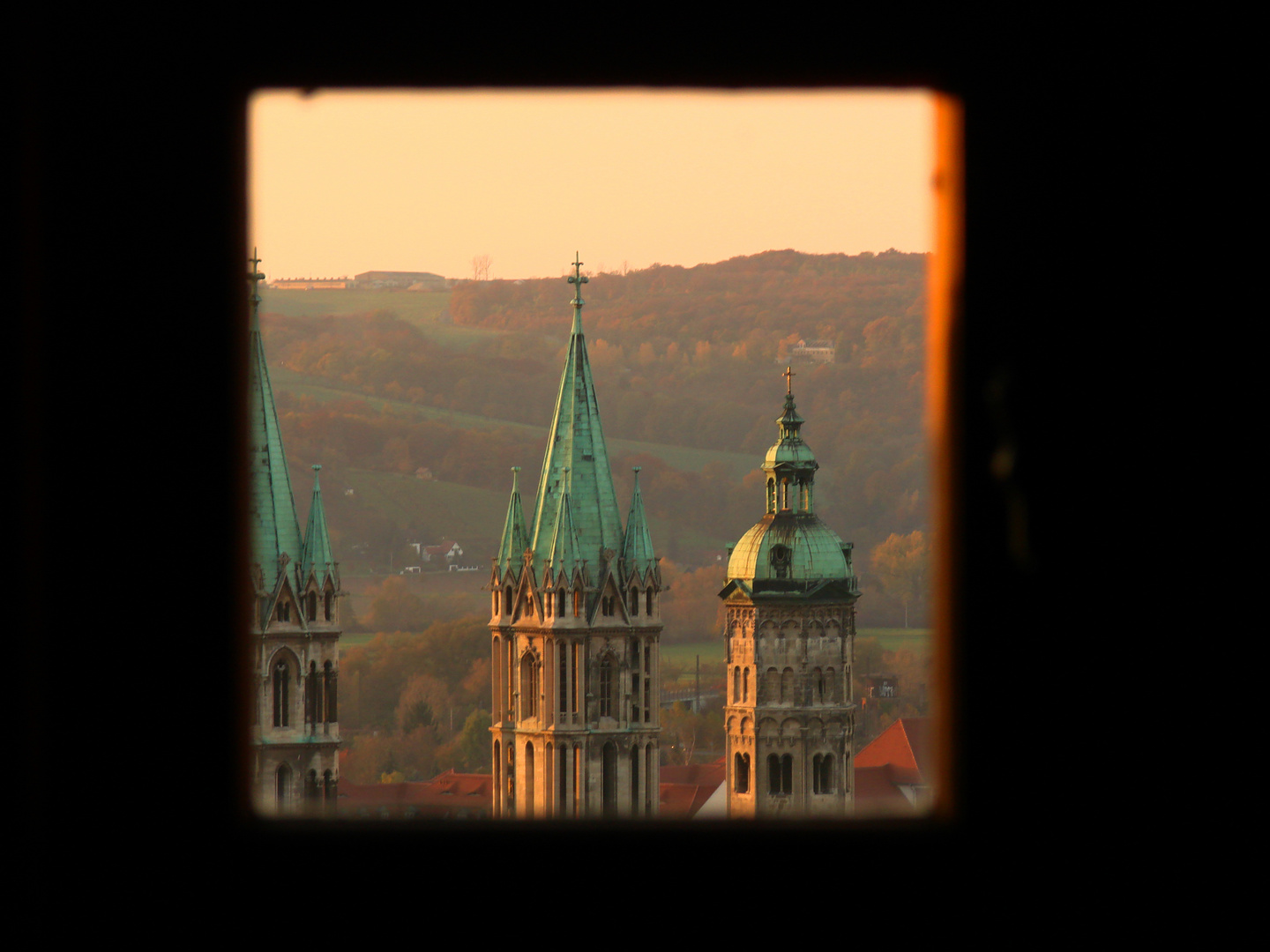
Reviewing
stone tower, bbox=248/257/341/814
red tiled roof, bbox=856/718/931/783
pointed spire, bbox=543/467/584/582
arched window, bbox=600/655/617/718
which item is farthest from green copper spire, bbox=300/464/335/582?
red tiled roof, bbox=856/718/931/783

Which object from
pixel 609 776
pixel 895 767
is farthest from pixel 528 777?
pixel 895 767

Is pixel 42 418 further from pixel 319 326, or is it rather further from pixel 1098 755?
pixel 319 326

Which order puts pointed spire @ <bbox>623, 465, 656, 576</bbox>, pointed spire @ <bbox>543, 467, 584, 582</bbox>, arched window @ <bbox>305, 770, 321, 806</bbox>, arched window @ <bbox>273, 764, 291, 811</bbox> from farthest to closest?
pointed spire @ <bbox>623, 465, 656, 576</bbox> < pointed spire @ <bbox>543, 467, 584, 582</bbox> < arched window @ <bbox>305, 770, 321, 806</bbox> < arched window @ <bbox>273, 764, 291, 811</bbox>

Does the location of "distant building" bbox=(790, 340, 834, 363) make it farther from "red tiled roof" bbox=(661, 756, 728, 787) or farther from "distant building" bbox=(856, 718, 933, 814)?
"red tiled roof" bbox=(661, 756, 728, 787)

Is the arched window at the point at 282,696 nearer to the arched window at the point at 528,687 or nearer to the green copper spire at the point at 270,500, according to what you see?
the green copper spire at the point at 270,500

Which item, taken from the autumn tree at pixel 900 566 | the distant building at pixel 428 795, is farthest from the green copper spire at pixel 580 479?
the autumn tree at pixel 900 566

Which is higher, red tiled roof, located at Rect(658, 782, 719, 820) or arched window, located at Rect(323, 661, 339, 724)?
arched window, located at Rect(323, 661, 339, 724)

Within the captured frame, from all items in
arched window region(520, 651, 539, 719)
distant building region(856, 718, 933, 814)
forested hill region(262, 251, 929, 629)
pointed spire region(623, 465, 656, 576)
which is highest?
forested hill region(262, 251, 929, 629)
